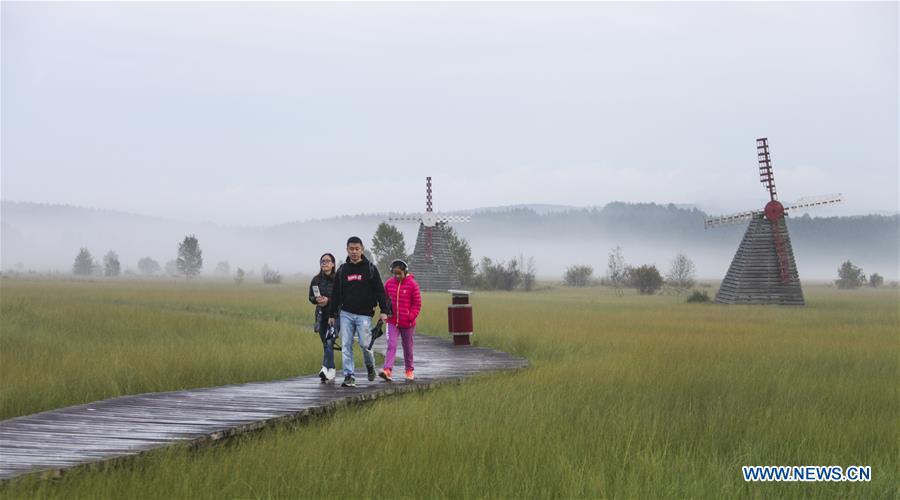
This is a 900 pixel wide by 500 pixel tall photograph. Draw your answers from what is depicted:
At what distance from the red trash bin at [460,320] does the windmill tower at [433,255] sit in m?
42.8

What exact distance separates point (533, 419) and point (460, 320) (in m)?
9.85

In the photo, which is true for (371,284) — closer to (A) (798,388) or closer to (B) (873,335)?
(A) (798,388)

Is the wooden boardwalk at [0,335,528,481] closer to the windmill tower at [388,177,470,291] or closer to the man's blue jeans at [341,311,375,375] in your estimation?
the man's blue jeans at [341,311,375,375]

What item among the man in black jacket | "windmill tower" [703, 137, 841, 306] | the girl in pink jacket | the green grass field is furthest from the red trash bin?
"windmill tower" [703, 137, 841, 306]

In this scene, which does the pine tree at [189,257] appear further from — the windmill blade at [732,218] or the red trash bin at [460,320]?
the red trash bin at [460,320]

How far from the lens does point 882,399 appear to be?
496 inches

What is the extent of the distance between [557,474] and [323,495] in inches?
84.6

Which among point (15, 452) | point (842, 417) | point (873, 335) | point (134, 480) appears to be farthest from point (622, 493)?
point (873, 335)

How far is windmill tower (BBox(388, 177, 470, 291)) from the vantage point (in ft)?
207

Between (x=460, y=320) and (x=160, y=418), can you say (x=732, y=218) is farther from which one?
(x=160, y=418)

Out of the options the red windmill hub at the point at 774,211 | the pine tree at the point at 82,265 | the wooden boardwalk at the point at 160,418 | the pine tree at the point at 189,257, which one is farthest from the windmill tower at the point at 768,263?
the pine tree at the point at 82,265

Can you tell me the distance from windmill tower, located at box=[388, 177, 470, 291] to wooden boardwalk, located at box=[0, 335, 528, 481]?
161 ft

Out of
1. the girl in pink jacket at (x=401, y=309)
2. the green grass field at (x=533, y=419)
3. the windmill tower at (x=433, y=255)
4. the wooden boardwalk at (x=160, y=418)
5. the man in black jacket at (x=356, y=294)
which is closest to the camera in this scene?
the green grass field at (x=533, y=419)

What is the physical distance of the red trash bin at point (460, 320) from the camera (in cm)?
1992
